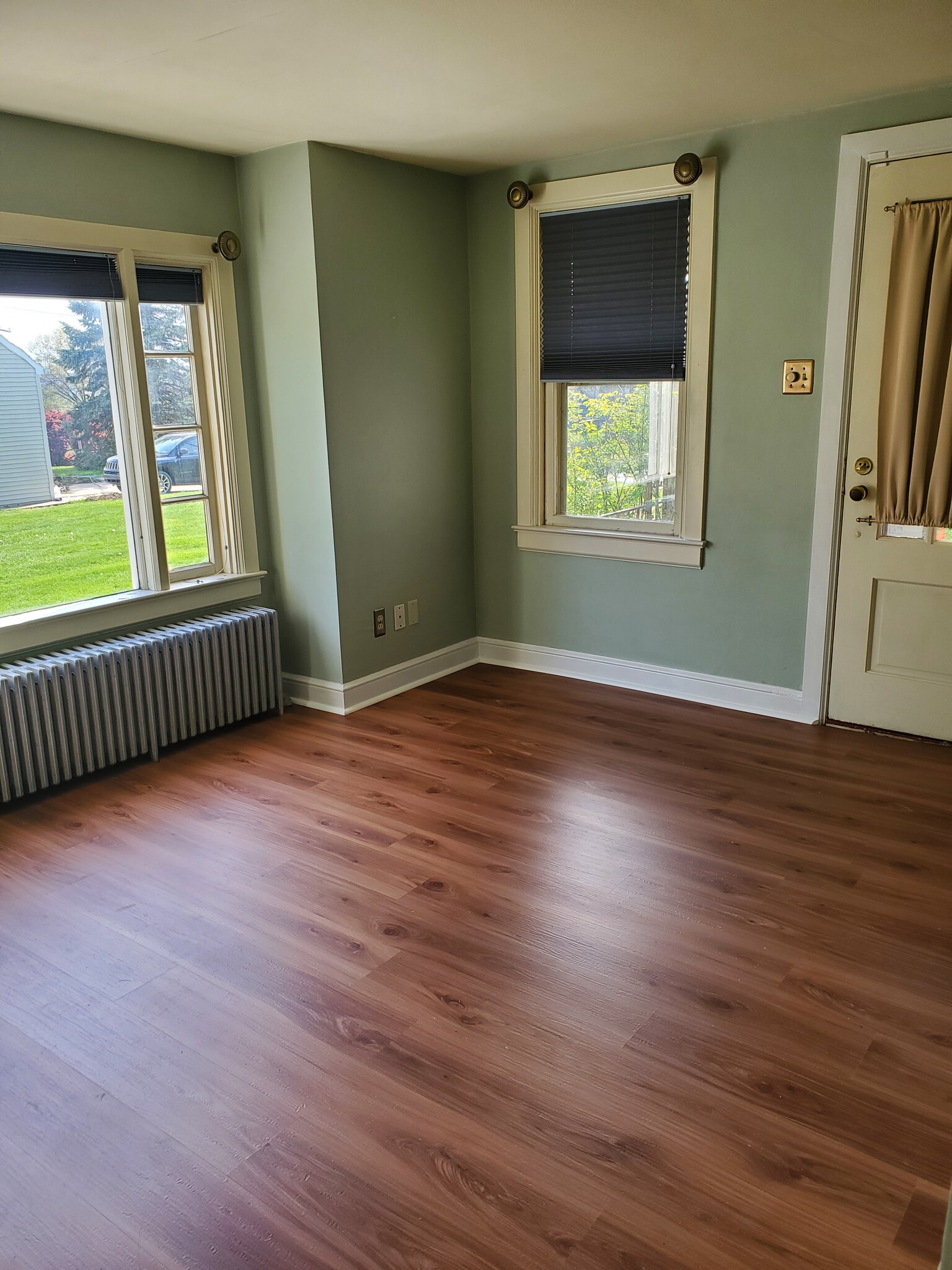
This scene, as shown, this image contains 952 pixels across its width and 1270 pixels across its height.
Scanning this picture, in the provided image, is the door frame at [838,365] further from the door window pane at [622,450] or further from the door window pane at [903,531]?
the door window pane at [622,450]

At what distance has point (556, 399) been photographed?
15.4ft

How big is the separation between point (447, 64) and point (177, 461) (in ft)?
6.56

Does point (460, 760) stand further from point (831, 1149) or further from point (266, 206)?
point (266, 206)

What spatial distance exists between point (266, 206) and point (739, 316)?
6.77ft

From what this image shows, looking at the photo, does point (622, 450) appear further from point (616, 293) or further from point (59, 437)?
point (59, 437)

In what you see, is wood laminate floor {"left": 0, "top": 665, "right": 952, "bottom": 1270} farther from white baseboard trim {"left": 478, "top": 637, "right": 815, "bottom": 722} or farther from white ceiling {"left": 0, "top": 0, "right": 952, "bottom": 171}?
white ceiling {"left": 0, "top": 0, "right": 952, "bottom": 171}

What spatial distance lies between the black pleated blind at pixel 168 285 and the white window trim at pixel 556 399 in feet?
4.95

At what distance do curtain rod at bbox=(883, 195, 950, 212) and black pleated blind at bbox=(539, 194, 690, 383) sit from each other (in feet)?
2.70

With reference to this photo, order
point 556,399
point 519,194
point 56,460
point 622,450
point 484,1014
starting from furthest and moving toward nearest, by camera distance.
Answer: point 556,399 < point 622,450 < point 519,194 < point 56,460 < point 484,1014

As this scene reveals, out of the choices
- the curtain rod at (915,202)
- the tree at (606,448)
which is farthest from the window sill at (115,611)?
the curtain rod at (915,202)

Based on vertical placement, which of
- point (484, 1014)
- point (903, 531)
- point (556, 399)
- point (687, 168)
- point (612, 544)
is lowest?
point (484, 1014)

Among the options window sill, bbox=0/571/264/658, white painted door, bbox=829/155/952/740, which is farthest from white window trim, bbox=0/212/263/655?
white painted door, bbox=829/155/952/740

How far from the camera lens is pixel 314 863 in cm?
309

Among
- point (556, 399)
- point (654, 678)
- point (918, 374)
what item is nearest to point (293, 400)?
point (556, 399)
